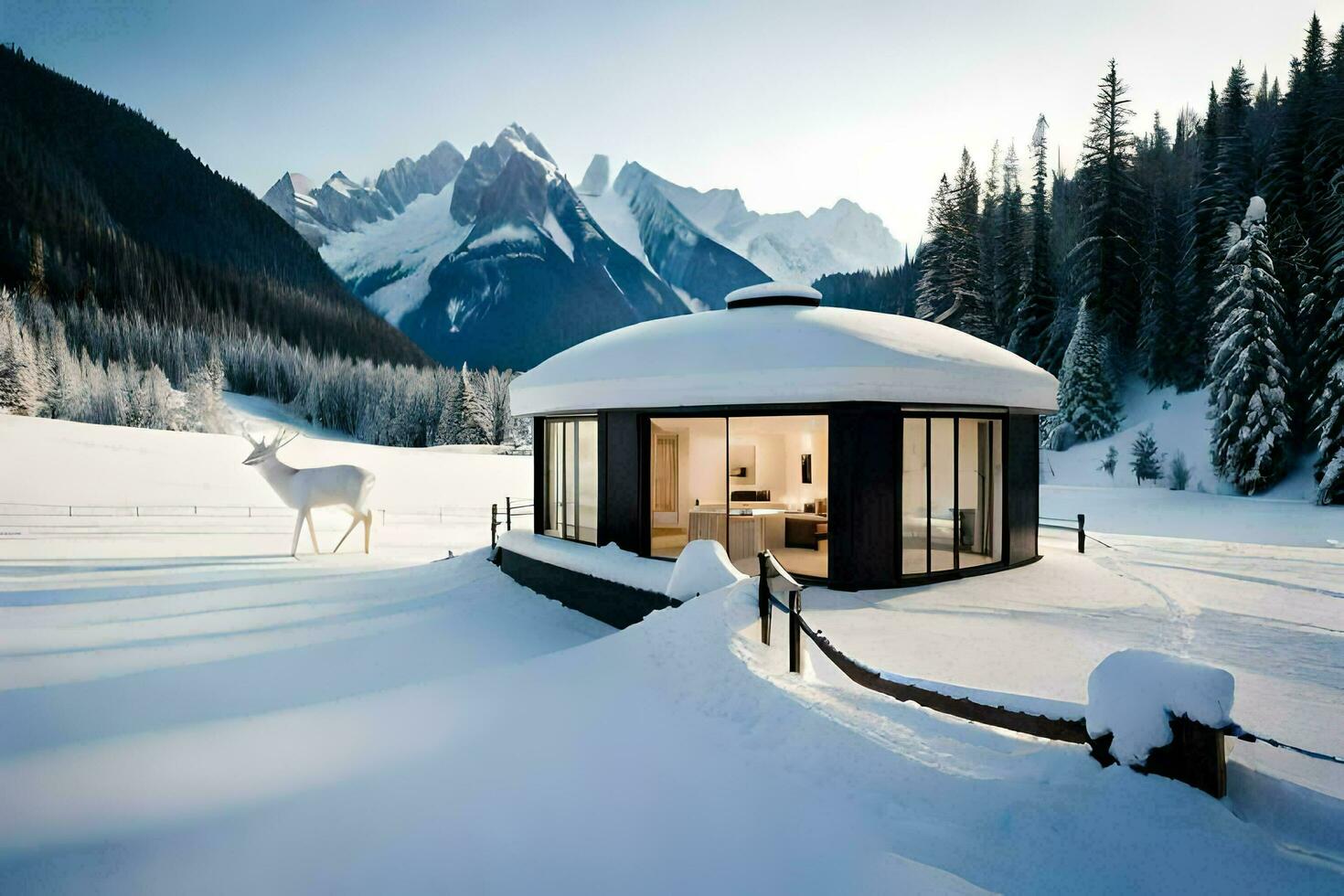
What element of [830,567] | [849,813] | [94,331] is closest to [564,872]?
[849,813]

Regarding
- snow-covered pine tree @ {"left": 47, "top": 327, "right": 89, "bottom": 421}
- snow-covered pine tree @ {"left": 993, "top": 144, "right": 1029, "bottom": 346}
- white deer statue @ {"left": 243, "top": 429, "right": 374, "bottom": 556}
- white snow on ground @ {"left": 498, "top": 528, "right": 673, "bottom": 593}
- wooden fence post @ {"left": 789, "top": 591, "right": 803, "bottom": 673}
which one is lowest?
white snow on ground @ {"left": 498, "top": 528, "right": 673, "bottom": 593}

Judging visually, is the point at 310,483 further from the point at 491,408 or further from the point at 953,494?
the point at 491,408

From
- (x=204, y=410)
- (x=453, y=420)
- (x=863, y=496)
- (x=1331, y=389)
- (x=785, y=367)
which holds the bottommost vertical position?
(x=863, y=496)

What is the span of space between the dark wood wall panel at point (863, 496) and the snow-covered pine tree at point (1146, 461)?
916 inches

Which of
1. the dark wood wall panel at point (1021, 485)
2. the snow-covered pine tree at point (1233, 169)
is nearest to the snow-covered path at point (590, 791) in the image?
the dark wood wall panel at point (1021, 485)

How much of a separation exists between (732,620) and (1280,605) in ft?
24.3

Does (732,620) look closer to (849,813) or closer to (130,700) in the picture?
(849,813)

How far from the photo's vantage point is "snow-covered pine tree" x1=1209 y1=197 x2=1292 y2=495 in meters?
21.6

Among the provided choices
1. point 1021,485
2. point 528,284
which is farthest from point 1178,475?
point 528,284

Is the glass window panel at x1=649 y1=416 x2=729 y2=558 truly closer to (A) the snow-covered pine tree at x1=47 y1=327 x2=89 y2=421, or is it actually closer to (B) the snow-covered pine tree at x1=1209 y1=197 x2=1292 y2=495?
(B) the snow-covered pine tree at x1=1209 y1=197 x2=1292 y2=495

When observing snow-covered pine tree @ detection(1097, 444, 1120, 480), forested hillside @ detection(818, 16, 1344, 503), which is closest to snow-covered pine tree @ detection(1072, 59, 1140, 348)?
forested hillside @ detection(818, 16, 1344, 503)

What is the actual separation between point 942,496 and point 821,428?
12.7 ft

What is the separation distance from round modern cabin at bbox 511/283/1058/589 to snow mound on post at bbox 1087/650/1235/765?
5.74 m

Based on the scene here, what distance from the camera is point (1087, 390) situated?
30.5 metres
